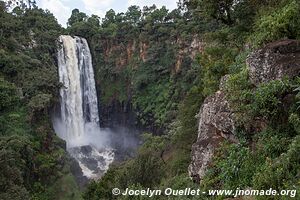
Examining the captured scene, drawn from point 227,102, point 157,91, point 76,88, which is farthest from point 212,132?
point 157,91

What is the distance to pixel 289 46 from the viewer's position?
841cm

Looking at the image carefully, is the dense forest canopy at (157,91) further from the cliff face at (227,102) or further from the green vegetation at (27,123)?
the cliff face at (227,102)

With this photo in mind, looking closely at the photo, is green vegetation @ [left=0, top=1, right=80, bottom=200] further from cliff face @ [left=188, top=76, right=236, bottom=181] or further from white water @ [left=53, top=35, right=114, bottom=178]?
cliff face @ [left=188, top=76, right=236, bottom=181]

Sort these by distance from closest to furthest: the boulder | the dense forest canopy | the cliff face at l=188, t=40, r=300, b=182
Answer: the dense forest canopy < the boulder < the cliff face at l=188, t=40, r=300, b=182

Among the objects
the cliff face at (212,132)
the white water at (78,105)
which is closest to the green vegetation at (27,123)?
the white water at (78,105)

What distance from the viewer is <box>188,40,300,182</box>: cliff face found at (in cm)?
808

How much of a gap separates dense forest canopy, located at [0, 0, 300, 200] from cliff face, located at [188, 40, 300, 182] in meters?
0.36

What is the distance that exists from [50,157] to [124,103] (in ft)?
57.8

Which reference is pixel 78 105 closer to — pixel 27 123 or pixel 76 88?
pixel 76 88

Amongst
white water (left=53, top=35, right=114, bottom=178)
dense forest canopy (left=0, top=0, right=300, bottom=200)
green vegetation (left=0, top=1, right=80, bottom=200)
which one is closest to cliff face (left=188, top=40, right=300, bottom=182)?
dense forest canopy (left=0, top=0, right=300, bottom=200)

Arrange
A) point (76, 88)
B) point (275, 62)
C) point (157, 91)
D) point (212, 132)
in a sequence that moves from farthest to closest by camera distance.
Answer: point (157, 91) → point (76, 88) → point (212, 132) → point (275, 62)

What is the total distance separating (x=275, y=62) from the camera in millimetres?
8195

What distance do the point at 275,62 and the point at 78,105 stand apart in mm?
31710

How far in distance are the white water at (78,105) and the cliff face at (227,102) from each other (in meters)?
23.9
